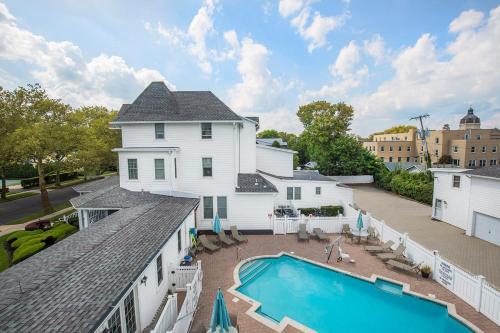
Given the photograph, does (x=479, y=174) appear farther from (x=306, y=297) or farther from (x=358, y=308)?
(x=306, y=297)

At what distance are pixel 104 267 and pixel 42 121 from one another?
25824mm

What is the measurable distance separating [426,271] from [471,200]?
10261 millimetres

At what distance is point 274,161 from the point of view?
25000 millimetres

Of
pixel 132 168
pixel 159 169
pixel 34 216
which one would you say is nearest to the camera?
pixel 159 169

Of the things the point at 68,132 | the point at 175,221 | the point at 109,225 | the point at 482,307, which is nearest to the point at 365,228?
the point at 482,307

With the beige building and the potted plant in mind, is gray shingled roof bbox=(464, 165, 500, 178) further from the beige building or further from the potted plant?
the beige building

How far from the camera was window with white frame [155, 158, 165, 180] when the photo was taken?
682 inches

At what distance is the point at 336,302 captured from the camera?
37.1 feet

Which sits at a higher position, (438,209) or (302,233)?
(438,209)

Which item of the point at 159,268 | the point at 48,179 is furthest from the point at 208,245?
the point at 48,179

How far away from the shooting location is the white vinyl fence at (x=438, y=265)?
9.73 meters

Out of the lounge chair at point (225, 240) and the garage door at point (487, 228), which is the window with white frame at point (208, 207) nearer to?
the lounge chair at point (225, 240)

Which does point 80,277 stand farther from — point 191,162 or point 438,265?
point 438,265

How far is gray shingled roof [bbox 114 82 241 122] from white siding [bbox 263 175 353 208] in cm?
938
